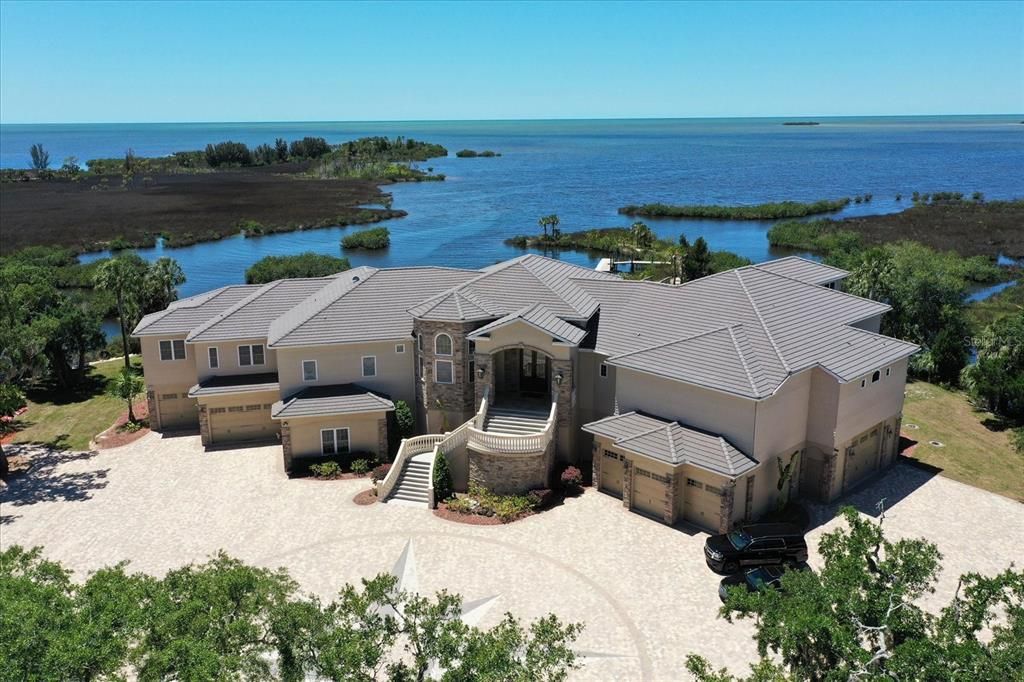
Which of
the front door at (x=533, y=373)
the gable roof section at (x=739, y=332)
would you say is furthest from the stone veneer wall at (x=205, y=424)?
the gable roof section at (x=739, y=332)

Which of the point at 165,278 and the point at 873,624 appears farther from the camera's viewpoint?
the point at 165,278

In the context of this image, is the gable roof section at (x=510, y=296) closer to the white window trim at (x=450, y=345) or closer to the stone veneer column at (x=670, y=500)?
the white window trim at (x=450, y=345)

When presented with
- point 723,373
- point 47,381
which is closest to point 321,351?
point 723,373

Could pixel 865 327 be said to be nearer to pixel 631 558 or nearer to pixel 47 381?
pixel 631 558

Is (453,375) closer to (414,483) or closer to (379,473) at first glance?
(414,483)

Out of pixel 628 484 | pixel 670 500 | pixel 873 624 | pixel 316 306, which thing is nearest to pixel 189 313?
pixel 316 306
